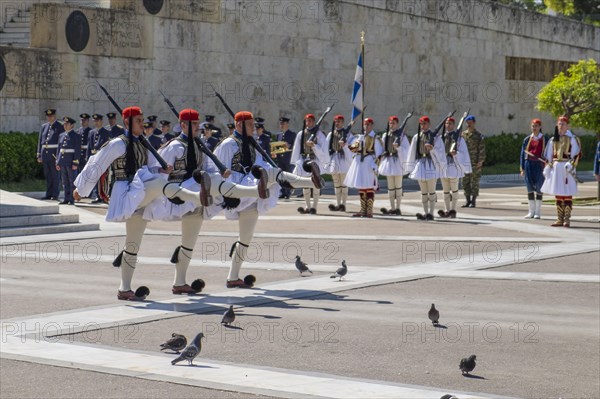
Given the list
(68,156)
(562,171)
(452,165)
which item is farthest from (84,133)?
(562,171)

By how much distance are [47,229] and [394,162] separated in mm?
7852

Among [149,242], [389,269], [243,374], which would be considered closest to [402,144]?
[149,242]

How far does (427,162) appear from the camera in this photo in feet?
80.7

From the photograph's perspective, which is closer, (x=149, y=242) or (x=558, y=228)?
(x=149, y=242)

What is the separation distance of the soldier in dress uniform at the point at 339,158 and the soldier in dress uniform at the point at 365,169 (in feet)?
3.30

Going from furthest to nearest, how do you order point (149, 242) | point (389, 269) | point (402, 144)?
point (402, 144) → point (149, 242) → point (389, 269)

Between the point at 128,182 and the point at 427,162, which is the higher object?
the point at 128,182

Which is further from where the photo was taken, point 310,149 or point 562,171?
point 310,149

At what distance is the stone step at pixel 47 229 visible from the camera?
2069cm

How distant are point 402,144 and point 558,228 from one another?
4.65 m

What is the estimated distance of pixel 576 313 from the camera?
13.2 m

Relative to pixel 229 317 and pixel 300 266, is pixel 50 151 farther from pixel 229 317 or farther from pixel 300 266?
pixel 229 317

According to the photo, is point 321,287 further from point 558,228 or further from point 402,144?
point 402,144

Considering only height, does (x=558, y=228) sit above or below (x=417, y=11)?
below
